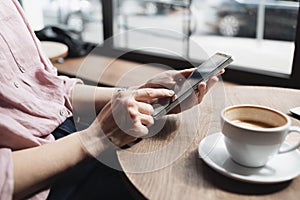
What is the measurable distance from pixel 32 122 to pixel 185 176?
358 millimetres

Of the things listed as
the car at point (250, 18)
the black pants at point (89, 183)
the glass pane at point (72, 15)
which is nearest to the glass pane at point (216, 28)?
the car at point (250, 18)

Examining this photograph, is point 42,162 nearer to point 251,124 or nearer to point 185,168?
point 185,168

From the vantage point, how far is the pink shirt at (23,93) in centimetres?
65

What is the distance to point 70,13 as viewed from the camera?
2283 millimetres

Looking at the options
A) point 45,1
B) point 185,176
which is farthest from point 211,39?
point 185,176

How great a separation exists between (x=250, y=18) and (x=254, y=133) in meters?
1.49

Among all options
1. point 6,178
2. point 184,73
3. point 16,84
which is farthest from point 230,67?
point 6,178

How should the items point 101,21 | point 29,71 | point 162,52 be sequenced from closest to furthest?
point 29,71
point 162,52
point 101,21

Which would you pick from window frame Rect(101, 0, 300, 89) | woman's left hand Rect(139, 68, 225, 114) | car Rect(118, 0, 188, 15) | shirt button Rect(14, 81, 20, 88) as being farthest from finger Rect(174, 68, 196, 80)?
car Rect(118, 0, 188, 15)

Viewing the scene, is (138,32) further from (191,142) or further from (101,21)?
(191,142)

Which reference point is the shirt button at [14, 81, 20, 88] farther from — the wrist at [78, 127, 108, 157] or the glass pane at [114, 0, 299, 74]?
the glass pane at [114, 0, 299, 74]

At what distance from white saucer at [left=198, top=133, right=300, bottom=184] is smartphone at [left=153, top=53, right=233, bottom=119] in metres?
0.11

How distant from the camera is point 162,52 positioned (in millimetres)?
1911

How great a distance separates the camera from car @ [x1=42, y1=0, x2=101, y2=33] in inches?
86.4
